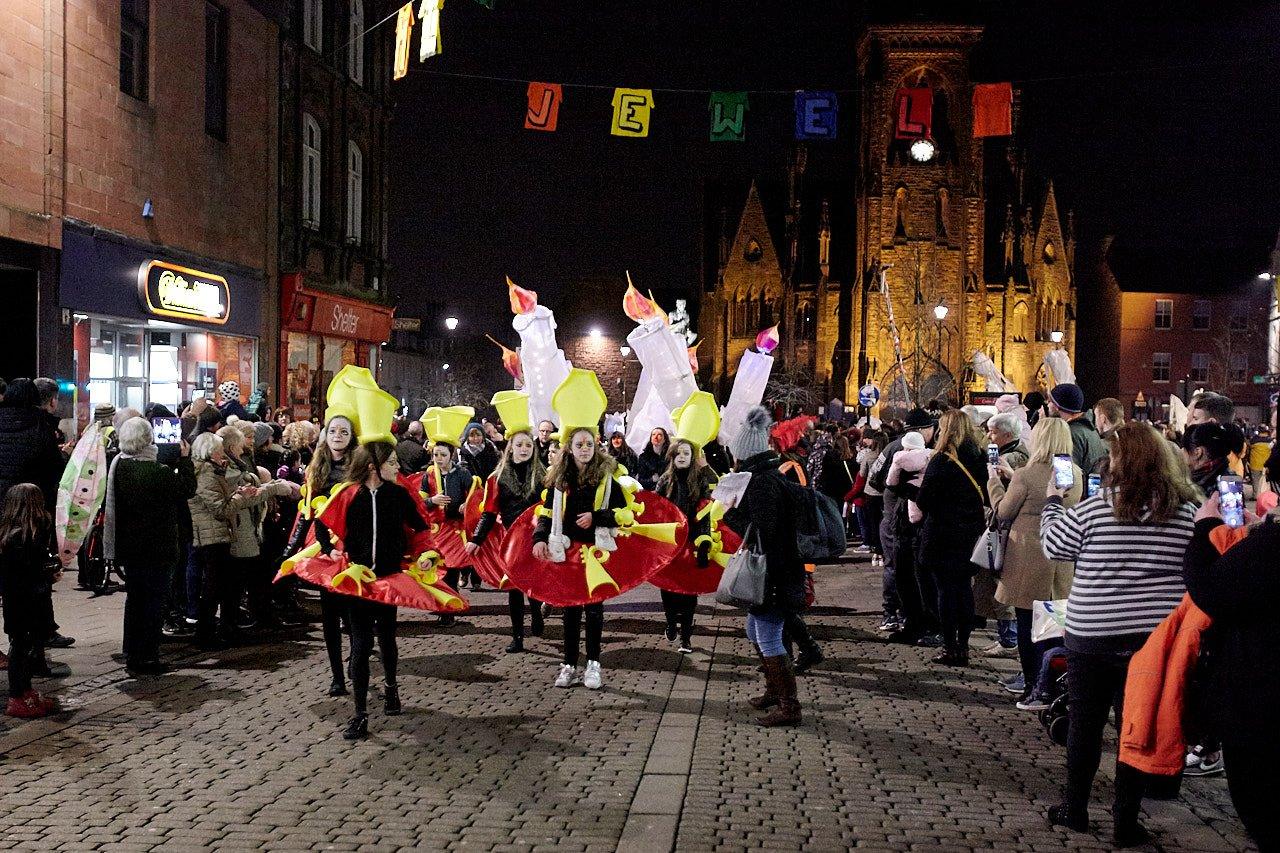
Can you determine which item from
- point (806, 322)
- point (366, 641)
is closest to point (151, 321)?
point (366, 641)

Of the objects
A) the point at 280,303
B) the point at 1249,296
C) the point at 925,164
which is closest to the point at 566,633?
the point at 280,303

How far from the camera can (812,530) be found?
752cm

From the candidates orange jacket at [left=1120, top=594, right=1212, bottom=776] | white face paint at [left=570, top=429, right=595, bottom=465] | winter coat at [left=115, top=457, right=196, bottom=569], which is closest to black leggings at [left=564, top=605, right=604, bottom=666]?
white face paint at [left=570, top=429, right=595, bottom=465]

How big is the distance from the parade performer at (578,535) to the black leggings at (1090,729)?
3.86m

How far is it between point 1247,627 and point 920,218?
56.9 meters

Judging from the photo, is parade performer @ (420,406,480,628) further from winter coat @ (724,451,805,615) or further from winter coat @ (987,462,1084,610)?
winter coat @ (987,462,1084,610)

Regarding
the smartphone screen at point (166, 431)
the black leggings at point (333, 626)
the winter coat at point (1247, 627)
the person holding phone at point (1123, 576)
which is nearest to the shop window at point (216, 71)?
the smartphone screen at point (166, 431)

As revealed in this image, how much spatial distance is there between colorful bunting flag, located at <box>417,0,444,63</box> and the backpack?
372 inches

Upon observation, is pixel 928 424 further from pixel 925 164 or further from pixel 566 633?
pixel 925 164

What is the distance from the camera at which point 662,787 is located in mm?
6074

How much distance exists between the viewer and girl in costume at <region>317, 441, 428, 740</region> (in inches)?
291

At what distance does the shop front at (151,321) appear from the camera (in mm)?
16547

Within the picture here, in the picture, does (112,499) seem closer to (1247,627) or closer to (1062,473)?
(1062,473)

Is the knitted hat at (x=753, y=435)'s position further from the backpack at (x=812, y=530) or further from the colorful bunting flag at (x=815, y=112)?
the colorful bunting flag at (x=815, y=112)
